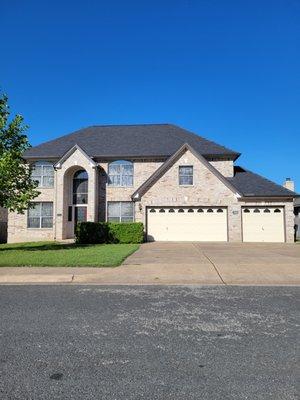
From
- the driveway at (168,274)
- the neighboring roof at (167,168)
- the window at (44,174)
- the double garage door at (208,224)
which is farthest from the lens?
the window at (44,174)

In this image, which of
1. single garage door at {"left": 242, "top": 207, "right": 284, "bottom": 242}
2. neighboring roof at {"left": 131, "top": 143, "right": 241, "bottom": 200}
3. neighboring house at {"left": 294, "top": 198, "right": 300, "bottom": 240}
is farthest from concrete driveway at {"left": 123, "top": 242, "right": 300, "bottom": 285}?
neighboring house at {"left": 294, "top": 198, "right": 300, "bottom": 240}

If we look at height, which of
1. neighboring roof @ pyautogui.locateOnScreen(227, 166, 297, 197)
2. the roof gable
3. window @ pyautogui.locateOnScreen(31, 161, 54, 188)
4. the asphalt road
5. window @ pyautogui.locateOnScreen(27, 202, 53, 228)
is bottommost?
the asphalt road

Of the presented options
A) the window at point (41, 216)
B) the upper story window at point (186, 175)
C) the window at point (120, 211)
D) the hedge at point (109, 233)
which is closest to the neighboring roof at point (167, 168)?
the upper story window at point (186, 175)

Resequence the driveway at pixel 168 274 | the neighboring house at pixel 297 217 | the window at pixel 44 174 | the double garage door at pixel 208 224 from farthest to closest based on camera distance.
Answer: the neighboring house at pixel 297 217 < the window at pixel 44 174 < the double garage door at pixel 208 224 < the driveway at pixel 168 274

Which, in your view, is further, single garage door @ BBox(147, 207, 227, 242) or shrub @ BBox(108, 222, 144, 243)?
single garage door @ BBox(147, 207, 227, 242)

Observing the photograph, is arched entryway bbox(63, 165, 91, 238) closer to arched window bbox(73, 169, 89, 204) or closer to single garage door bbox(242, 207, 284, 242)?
arched window bbox(73, 169, 89, 204)

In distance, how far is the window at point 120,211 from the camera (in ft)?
95.1

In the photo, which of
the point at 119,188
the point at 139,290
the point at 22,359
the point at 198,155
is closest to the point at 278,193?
the point at 198,155

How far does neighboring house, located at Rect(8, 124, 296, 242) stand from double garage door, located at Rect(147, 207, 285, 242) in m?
0.07

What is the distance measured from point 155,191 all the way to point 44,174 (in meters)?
9.41

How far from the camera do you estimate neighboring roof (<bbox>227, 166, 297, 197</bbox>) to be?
26.0 metres

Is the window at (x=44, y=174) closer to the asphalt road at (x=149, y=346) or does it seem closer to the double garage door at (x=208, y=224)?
the double garage door at (x=208, y=224)

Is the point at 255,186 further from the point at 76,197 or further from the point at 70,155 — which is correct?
the point at 70,155

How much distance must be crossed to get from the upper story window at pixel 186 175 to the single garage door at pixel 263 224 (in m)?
4.40
